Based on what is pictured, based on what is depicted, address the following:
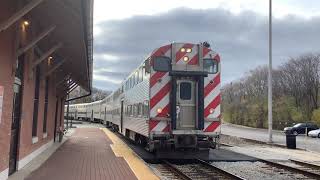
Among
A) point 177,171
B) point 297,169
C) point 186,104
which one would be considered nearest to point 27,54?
point 177,171

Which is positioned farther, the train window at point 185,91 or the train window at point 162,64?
the train window at point 162,64

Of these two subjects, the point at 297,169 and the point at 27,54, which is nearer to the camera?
the point at 27,54

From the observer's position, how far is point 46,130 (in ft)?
60.3

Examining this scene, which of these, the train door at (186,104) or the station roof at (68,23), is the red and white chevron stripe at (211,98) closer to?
the train door at (186,104)

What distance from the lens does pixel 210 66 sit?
16484mm

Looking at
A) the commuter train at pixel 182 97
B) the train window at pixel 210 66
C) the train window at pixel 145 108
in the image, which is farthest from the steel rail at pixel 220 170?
the train window at pixel 210 66

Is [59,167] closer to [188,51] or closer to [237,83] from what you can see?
[188,51]

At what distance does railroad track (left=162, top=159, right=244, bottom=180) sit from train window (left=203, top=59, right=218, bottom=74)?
120 inches

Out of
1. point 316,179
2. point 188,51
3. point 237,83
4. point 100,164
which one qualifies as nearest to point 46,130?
point 100,164

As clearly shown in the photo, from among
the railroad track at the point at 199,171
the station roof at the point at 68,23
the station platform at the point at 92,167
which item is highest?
the station roof at the point at 68,23

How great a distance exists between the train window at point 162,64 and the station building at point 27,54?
229cm

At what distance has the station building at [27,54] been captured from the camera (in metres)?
9.09

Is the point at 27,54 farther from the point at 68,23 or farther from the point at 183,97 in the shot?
the point at 183,97

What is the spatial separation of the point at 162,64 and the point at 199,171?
3856 millimetres
